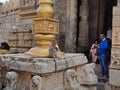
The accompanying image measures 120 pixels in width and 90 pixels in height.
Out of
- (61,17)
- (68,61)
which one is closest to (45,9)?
(68,61)

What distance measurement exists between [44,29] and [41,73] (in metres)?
0.76

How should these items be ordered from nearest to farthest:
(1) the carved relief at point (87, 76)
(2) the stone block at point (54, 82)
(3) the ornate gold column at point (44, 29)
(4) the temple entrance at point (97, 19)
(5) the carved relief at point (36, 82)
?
(5) the carved relief at point (36, 82) < (2) the stone block at point (54, 82) < (3) the ornate gold column at point (44, 29) < (1) the carved relief at point (87, 76) < (4) the temple entrance at point (97, 19)

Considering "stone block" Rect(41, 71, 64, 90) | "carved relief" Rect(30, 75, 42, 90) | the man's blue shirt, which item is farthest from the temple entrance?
"carved relief" Rect(30, 75, 42, 90)

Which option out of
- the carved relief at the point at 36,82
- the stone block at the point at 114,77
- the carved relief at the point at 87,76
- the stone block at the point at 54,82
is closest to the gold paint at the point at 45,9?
the stone block at the point at 54,82

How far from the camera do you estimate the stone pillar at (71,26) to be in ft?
30.1

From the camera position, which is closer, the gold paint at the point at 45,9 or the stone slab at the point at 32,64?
the stone slab at the point at 32,64

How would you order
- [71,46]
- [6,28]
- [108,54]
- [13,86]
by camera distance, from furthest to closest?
1. [6,28]
2. [71,46]
3. [108,54]
4. [13,86]

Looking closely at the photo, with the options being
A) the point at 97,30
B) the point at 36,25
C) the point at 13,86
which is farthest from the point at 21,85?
the point at 97,30

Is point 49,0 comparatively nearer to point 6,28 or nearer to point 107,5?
point 107,5

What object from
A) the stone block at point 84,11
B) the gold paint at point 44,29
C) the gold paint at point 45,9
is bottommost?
the gold paint at point 44,29

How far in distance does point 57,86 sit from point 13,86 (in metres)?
0.70

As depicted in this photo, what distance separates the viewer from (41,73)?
3693 millimetres

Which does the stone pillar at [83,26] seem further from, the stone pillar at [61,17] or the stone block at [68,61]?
the stone block at [68,61]

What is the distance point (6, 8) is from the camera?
16.4 meters
